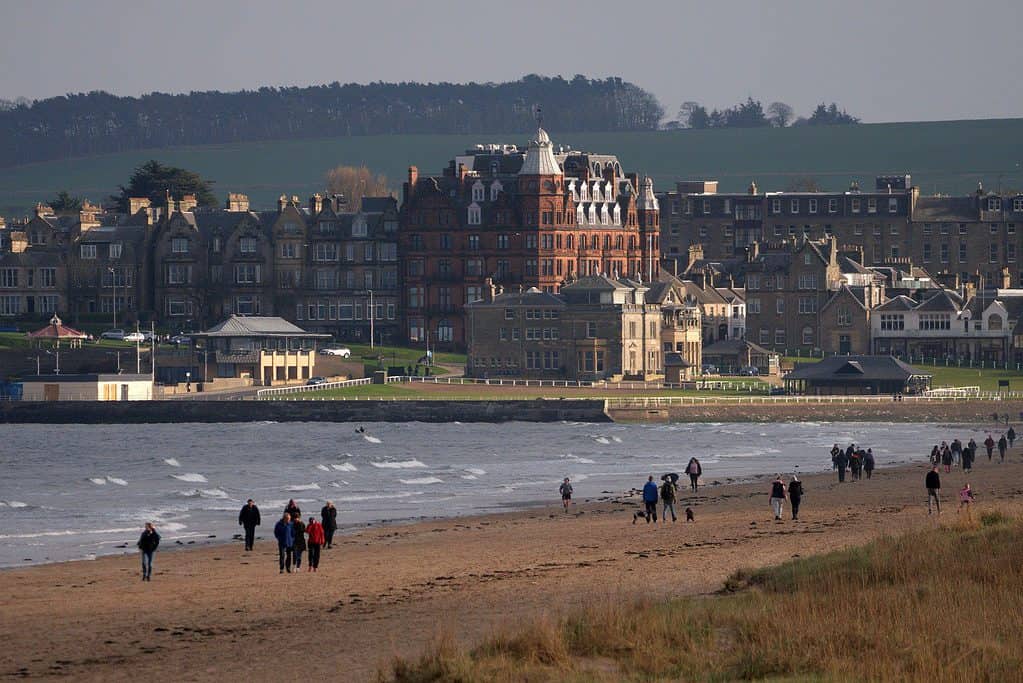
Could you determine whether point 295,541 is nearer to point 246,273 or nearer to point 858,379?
point 858,379

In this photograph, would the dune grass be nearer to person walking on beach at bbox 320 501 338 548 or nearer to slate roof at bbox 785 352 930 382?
person walking on beach at bbox 320 501 338 548

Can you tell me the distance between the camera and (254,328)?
142 metres

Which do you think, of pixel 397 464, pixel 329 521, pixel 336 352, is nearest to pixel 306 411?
pixel 336 352

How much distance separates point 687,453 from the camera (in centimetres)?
9600

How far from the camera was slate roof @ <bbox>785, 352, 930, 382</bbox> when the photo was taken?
129312mm

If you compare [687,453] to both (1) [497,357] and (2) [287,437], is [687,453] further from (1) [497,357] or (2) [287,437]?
(1) [497,357]

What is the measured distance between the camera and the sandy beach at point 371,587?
113 ft

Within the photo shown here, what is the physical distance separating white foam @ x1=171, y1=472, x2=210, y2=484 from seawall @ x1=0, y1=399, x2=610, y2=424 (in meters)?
40.0

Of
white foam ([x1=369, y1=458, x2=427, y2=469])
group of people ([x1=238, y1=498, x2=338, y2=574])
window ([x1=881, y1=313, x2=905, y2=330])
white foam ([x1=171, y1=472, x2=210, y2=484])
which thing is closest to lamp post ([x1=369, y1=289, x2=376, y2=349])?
window ([x1=881, y1=313, x2=905, y2=330])

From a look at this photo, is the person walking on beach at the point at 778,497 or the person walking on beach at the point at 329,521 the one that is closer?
the person walking on beach at the point at 329,521

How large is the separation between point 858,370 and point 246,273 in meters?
51.7

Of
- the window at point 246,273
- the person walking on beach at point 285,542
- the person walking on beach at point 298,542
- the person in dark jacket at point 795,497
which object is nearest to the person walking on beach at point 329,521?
the person walking on beach at point 298,542

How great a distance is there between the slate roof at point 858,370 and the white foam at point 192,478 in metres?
55.5

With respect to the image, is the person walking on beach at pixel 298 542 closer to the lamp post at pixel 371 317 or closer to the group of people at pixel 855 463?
the group of people at pixel 855 463
